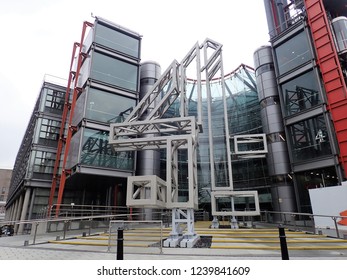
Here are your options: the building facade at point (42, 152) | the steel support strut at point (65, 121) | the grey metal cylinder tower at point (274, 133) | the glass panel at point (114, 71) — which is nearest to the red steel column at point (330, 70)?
the grey metal cylinder tower at point (274, 133)

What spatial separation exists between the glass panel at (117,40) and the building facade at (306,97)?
52.9 ft

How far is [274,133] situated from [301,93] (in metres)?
5.13

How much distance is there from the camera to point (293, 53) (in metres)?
27.0

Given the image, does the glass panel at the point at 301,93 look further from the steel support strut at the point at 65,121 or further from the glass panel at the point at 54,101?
the glass panel at the point at 54,101

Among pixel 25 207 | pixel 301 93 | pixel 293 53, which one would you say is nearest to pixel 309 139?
pixel 301 93

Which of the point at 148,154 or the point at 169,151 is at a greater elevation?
the point at 148,154

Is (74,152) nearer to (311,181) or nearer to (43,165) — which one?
(43,165)

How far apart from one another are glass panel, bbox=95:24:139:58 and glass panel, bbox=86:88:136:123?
6294mm

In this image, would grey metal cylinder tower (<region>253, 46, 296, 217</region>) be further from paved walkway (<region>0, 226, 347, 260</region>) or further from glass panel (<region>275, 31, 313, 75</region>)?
paved walkway (<region>0, 226, 347, 260</region>)

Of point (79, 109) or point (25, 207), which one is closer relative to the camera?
point (79, 109)

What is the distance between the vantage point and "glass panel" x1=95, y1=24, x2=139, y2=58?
27.3 m

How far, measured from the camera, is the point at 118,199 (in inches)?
1137

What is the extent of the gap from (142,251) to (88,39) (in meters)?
27.6
